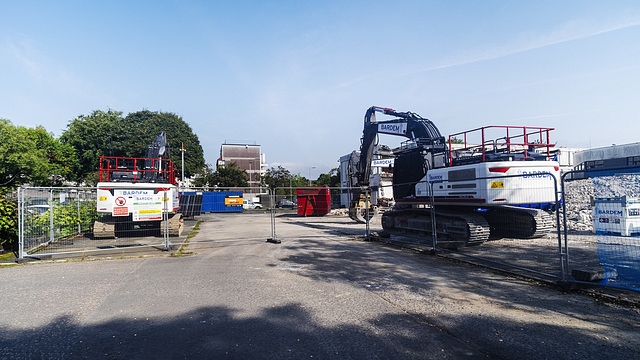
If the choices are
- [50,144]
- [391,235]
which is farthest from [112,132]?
[391,235]

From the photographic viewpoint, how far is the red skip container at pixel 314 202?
25.1 m

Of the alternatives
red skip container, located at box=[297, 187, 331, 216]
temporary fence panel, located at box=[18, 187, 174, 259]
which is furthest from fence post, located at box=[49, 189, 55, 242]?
red skip container, located at box=[297, 187, 331, 216]

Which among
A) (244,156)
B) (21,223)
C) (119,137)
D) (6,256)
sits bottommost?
(6,256)

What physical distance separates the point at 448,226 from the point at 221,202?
99.1ft

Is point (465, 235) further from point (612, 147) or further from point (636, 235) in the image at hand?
point (612, 147)

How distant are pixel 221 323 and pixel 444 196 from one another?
7639 mm

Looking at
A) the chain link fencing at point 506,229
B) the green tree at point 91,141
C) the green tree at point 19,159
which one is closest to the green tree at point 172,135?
the green tree at point 91,141

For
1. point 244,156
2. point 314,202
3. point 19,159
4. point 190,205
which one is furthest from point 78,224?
point 244,156

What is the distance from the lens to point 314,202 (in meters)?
25.5

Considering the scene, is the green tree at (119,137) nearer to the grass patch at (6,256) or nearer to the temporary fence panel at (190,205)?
the temporary fence panel at (190,205)

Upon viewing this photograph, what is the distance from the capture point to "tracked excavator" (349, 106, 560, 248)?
26.8ft

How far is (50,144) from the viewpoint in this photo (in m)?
36.3

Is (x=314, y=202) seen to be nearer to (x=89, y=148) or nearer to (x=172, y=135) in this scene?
(x=172, y=135)

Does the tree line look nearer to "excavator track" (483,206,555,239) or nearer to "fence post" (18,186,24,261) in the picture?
"fence post" (18,186,24,261)
